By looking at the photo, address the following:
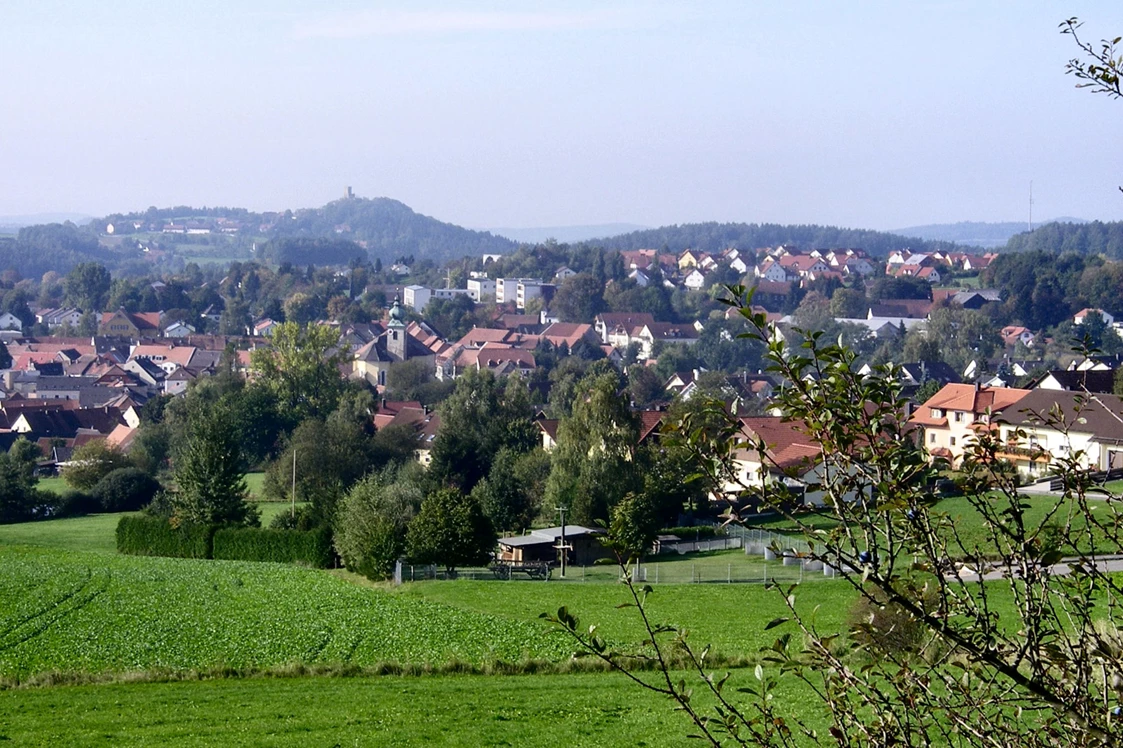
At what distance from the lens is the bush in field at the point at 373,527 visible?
3052 cm

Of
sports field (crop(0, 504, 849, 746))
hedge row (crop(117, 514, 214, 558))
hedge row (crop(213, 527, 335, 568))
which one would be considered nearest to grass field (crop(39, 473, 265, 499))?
hedge row (crop(117, 514, 214, 558))

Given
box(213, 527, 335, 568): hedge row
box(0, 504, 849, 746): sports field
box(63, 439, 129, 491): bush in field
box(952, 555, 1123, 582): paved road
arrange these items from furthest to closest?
box(63, 439, 129, 491): bush in field, box(213, 527, 335, 568): hedge row, box(0, 504, 849, 746): sports field, box(952, 555, 1123, 582): paved road

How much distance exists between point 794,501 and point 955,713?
2.07 feet

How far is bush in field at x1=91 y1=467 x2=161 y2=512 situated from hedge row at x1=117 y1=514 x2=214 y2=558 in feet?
29.2

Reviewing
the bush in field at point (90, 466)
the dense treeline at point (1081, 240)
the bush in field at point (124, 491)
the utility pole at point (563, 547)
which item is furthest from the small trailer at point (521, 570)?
the dense treeline at point (1081, 240)

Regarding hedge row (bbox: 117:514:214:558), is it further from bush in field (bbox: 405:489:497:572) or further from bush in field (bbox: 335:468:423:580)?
bush in field (bbox: 405:489:497:572)

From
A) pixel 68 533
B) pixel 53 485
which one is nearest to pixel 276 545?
pixel 68 533

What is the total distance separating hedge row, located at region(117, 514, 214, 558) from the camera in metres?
37.1

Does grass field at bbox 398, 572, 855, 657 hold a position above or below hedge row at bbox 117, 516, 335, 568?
above

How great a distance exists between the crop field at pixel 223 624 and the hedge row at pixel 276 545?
2.71m

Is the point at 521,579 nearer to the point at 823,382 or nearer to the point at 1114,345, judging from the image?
the point at 823,382

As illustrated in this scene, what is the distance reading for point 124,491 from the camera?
47.3 meters

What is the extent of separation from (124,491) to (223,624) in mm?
25840

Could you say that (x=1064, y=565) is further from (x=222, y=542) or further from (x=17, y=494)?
(x=17, y=494)
